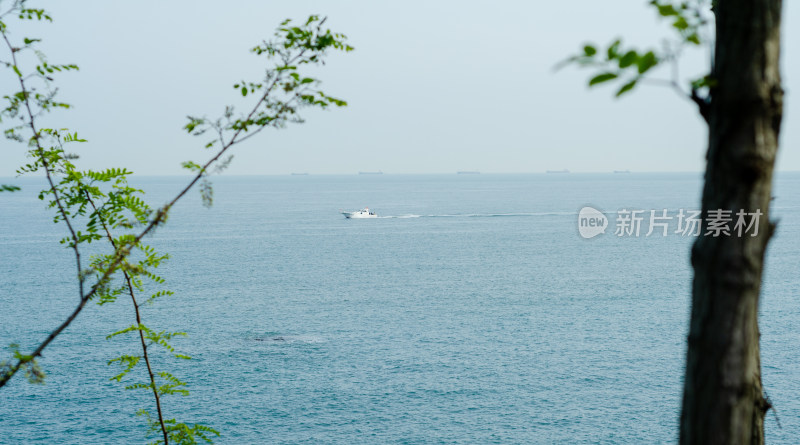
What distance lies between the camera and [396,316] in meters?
63.4

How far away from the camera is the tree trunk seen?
110 inches

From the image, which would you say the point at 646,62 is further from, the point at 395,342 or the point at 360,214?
the point at 360,214

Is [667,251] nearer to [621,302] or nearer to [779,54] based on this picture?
[621,302]

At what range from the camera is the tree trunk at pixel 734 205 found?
9.14 feet

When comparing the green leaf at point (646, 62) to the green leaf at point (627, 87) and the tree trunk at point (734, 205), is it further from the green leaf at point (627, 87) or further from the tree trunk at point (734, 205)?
the tree trunk at point (734, 205)

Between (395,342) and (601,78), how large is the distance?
54158 millimetres

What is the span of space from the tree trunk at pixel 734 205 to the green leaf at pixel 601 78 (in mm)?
685

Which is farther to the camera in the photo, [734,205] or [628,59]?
[734,205]

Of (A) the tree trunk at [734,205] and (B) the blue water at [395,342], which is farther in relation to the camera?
(B) the blue water at [395,342]

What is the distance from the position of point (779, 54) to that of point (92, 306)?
71.9 m

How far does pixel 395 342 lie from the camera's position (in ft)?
183

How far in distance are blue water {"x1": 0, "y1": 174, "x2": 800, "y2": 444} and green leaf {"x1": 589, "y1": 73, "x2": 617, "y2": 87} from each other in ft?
120

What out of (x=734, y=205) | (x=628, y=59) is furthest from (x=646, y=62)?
(x=734, y=205)

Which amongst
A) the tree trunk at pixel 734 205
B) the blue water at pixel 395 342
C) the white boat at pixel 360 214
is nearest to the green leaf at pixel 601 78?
the tree trunk at pixel 734 205
